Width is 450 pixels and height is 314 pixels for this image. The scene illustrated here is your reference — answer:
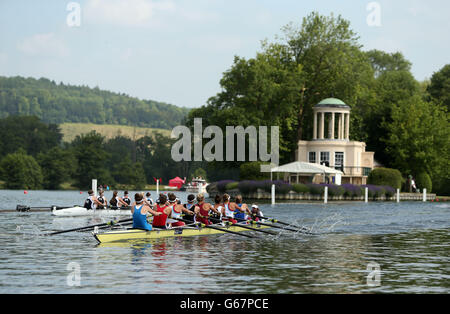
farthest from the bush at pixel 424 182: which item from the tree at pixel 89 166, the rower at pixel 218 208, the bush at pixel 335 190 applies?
the tree at pixel 89 166

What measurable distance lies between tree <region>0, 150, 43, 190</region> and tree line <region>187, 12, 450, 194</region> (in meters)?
49.7

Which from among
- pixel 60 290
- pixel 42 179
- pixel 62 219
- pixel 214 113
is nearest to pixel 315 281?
pixel 60 290

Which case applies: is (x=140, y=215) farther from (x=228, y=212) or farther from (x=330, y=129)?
(x=330, y=129)

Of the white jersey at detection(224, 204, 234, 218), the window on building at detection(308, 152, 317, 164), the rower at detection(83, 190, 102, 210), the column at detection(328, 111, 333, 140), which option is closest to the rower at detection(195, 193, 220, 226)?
the white jersey at detection(224, 204, 234, 218)

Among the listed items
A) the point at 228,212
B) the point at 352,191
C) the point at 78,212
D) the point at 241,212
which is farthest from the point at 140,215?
the point at 352,191

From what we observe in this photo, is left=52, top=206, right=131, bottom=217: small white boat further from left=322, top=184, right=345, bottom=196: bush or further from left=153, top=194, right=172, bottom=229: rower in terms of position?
left=322, top=184, right=345, bottom=196: bush

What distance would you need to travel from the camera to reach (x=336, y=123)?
291 ft

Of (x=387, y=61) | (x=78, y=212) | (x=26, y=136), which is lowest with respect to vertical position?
(x=78, y=212)

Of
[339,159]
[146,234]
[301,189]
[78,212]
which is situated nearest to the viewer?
[146,234]

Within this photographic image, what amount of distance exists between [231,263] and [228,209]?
371 inches

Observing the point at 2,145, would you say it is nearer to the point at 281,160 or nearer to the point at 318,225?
the point at 281,160

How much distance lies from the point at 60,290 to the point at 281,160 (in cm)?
7186

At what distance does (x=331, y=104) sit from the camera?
79.6m
